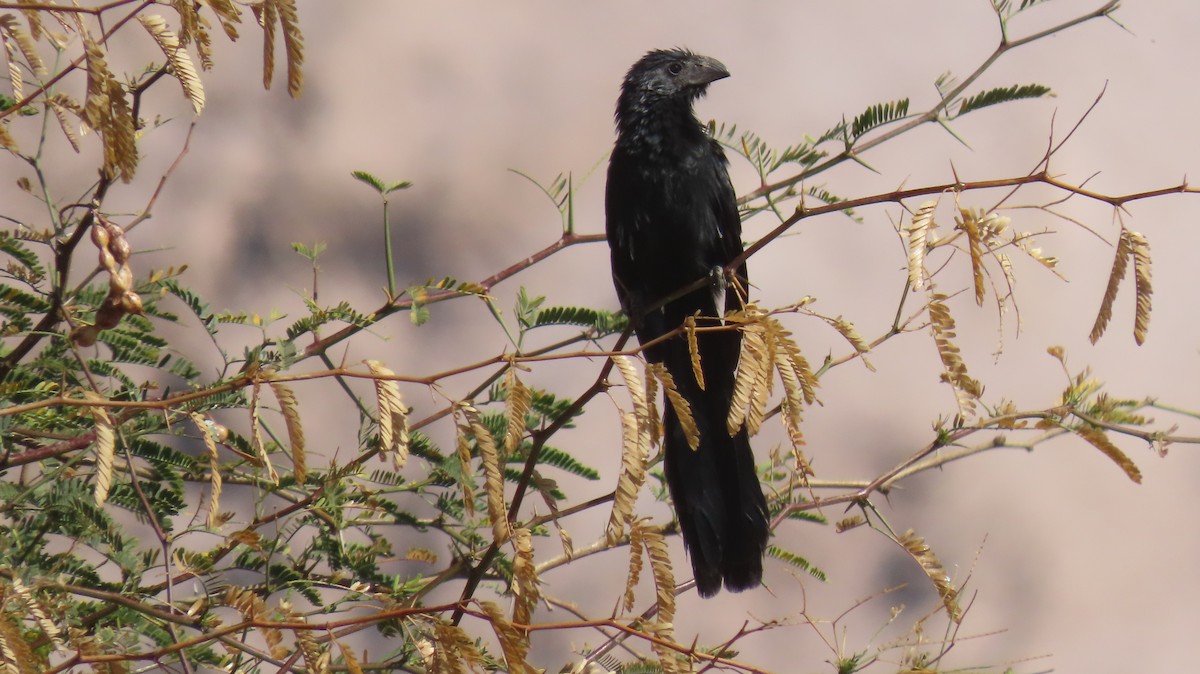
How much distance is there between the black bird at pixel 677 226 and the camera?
380cm

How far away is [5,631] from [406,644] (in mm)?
1058

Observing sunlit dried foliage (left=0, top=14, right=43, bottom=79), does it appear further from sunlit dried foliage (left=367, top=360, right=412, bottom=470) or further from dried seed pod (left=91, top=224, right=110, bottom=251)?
sunlit dried foliage (left=367, top=360, right=412, bottom=470)

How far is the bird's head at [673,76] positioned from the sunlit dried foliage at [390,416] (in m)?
2.95

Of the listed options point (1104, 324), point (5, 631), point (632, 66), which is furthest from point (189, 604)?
point (632, 66)

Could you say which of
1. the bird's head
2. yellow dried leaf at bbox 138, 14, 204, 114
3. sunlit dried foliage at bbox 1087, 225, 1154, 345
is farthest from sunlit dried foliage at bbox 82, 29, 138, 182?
the bird's head

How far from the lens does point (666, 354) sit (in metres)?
3.99

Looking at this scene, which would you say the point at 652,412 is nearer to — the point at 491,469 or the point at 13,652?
the point at 491,469

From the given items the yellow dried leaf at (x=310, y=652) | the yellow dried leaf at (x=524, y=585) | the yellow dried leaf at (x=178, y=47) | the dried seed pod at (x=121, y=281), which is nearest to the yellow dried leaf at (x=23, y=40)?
the yellow dried leaf at (x=178, y=47)

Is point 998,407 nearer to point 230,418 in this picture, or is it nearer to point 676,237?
point 676,237

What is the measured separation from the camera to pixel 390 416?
1.62 metres

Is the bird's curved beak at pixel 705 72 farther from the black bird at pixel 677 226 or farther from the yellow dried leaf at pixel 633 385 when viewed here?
the yellow dried leaf at pixel 633 385

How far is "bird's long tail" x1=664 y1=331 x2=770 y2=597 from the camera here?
10.3ft

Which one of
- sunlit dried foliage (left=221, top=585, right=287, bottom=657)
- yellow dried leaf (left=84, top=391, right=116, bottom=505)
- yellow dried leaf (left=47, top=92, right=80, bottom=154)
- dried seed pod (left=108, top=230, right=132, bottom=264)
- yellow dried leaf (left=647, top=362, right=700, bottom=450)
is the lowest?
sunlit dried foliage (left=221, top=585, right=287, bottom=657)

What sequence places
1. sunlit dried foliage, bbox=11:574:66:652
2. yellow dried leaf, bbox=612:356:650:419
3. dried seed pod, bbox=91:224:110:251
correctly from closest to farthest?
sunlit dried foliage, bbox=11:574:66:652 < yellow dried leaf, bbox=612:356:650:419 < dried seed pod, bbox=91:224:110:251
